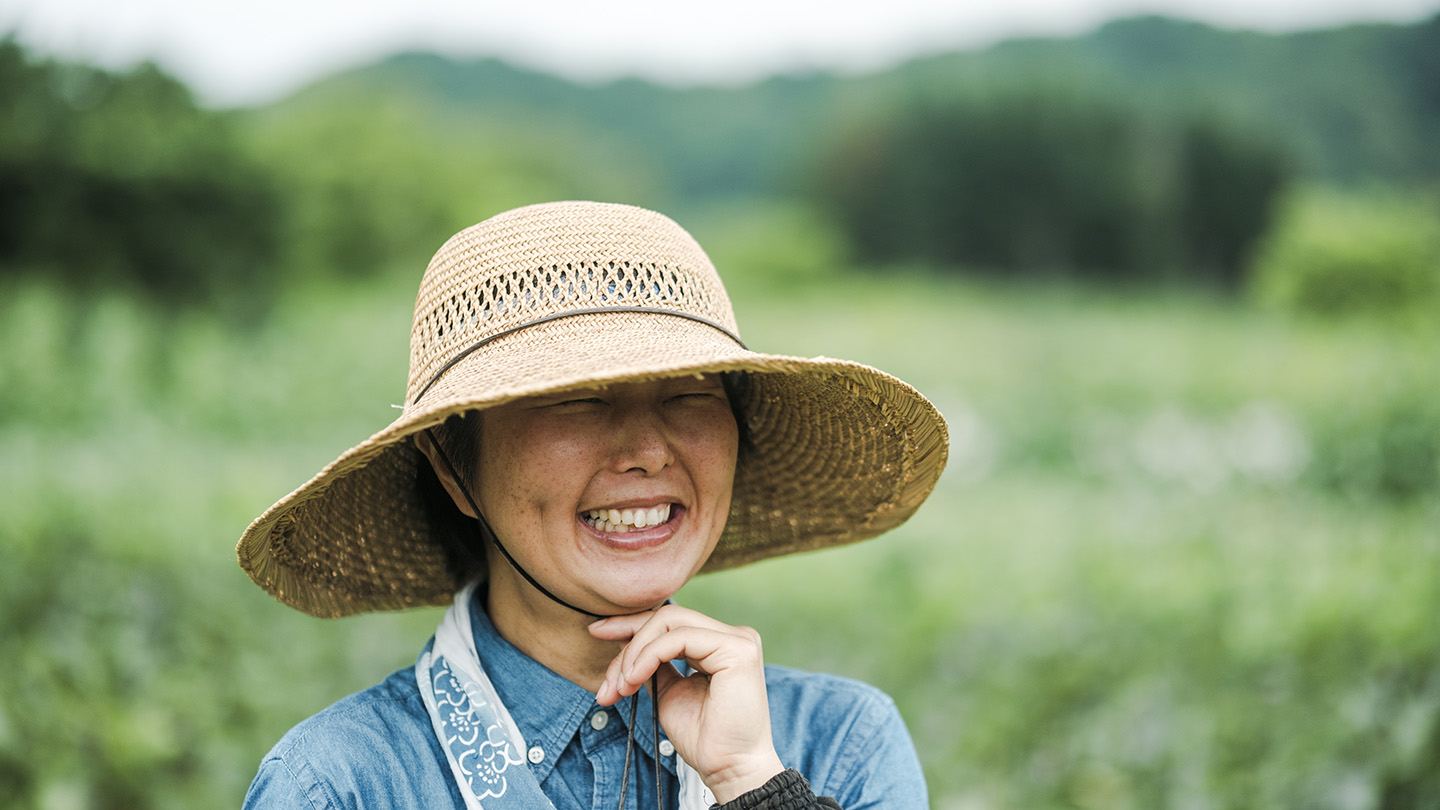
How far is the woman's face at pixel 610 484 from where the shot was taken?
138cm

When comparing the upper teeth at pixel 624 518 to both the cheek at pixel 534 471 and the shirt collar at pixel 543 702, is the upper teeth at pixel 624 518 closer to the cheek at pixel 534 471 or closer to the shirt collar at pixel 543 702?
the cheek at pixel 534 471

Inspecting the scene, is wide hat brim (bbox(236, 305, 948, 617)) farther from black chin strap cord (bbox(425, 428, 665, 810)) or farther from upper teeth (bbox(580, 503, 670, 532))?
upper teeth (bbox(580, 503, 670, 532))

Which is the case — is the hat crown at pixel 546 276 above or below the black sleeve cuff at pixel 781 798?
above

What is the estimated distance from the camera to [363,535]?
1.72 meters

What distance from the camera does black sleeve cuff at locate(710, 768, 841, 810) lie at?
4.17ft

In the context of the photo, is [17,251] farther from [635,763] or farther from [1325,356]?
[1325,356]

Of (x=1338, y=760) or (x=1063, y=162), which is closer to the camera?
(x=1338, y=760)

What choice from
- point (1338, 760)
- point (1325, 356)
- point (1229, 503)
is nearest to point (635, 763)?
point (1338, 760)

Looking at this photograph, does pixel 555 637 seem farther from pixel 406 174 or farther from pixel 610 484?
pixel 406 174

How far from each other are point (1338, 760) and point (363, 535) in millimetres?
3179

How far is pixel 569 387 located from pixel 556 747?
0.56 metres

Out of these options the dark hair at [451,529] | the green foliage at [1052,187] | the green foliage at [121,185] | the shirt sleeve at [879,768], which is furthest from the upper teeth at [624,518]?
the green foliage at [1052,187]

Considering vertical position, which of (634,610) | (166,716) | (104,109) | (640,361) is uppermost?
(104,109)

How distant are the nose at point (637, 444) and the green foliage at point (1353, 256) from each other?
7634 millimetres
